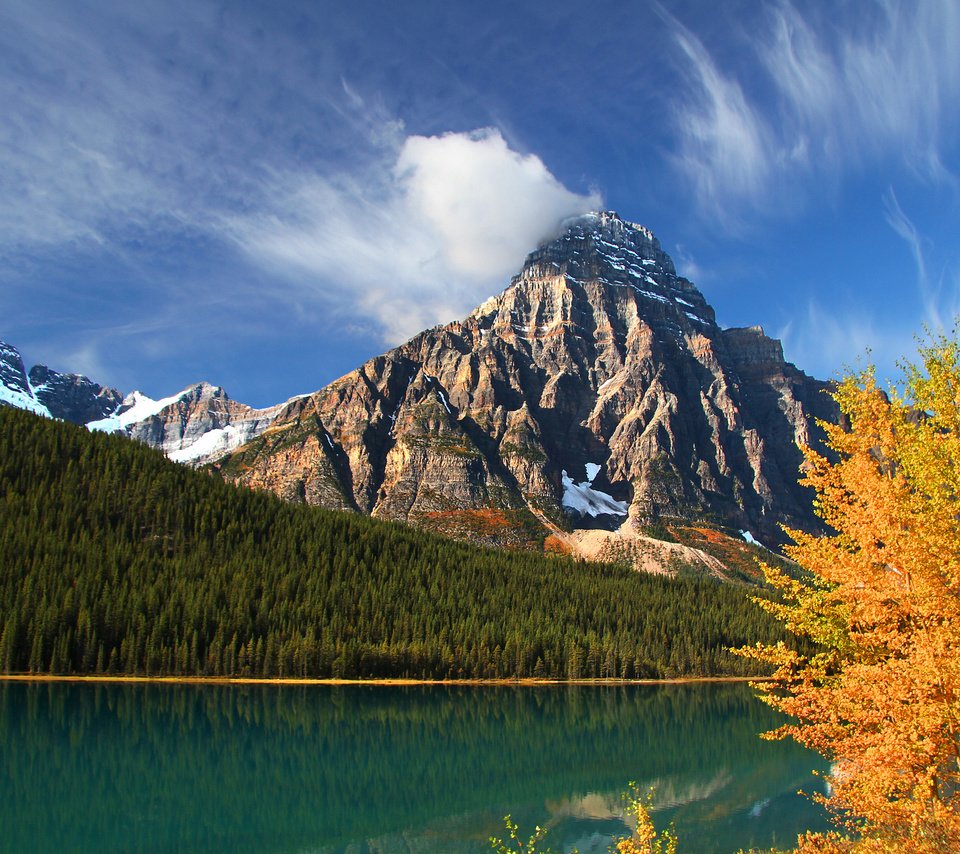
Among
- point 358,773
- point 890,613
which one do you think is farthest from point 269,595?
point 890,613

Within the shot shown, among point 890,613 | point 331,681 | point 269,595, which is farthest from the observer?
point 269,595

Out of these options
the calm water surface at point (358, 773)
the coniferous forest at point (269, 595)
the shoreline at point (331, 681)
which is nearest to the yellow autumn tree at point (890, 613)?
the calm water surface at point (358, 773)

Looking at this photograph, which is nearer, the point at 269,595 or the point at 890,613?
the point at 890,613

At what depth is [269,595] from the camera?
5458 inches

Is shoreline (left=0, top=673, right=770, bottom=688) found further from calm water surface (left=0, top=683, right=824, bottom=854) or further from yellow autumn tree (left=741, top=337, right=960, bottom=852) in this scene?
yellow autumn tree (left=741, top=337, right=960, bottom=852)

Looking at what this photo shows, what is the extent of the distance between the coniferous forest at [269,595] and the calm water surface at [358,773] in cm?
1977

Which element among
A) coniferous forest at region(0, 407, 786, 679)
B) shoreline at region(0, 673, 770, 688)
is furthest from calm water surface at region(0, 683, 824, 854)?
coniferous forest at region(0, 407, 786, 679)

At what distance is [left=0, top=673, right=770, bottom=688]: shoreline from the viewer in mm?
107125

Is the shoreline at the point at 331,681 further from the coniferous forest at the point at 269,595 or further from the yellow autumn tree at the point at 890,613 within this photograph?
the yellow autumn tree at the point at 890,613

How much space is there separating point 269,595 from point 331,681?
2320cm

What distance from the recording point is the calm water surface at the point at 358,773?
4397 cm

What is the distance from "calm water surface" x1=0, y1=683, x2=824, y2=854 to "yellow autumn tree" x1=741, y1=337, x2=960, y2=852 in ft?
97.0

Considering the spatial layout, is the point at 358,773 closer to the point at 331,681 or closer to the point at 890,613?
the point at 890,613

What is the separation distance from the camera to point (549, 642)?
14512 centimetres
